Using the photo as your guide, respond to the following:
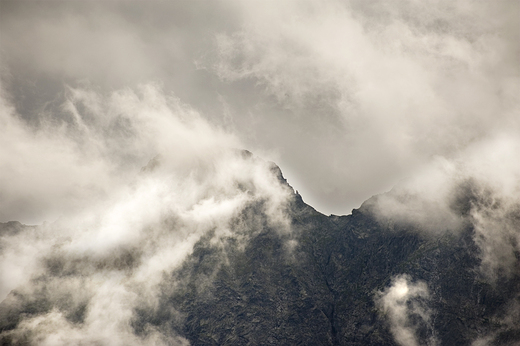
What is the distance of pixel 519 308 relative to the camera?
200m

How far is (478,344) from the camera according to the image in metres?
198

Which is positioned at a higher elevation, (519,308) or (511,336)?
(519,308)

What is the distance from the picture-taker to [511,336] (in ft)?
Answer: 632

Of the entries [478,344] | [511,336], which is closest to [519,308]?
[511,336]

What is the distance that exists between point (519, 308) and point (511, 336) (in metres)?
16.0

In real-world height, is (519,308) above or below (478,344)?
above

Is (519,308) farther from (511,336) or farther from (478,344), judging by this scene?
(478,344)

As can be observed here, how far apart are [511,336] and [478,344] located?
1578 cm
